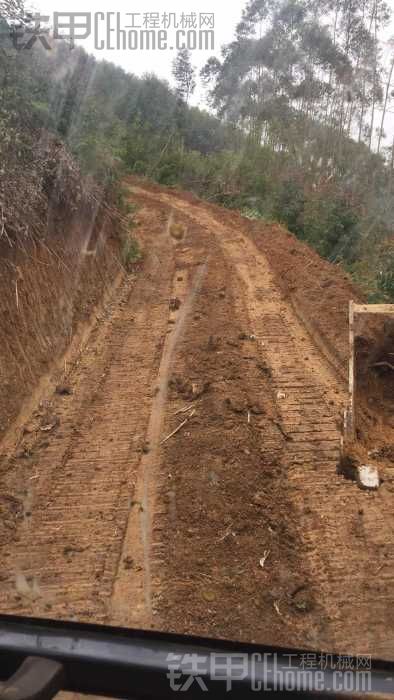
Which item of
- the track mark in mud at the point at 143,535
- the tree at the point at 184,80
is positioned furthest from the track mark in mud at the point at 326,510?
the tree at the point at 184,80

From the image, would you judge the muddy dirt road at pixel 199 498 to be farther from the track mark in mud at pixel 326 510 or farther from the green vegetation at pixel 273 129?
the green vegetation at pixel 273 129

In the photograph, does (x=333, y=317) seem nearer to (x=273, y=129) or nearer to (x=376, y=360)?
(x=376, y=360)

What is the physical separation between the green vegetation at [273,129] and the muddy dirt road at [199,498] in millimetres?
4158

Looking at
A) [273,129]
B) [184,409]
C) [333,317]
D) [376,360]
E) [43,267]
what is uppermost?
[273,129]

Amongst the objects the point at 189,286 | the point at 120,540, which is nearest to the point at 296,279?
the point at 189,286

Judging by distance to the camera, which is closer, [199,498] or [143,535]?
[143,535]

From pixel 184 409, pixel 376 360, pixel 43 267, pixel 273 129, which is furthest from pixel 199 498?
pixel 273 129

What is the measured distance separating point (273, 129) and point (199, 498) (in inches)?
984

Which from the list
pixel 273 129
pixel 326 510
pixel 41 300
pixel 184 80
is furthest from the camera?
pixel 273 129

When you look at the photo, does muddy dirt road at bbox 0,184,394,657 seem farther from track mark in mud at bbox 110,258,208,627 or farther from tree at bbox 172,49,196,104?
tree at bbox 172,49,196,104

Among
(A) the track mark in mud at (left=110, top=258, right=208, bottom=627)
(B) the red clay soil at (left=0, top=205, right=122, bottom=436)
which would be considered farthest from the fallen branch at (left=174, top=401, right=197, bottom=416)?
(B) the red clay soil at (left=0, top=205, right=122, bottom=436)

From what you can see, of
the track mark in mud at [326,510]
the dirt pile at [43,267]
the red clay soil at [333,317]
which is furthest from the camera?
the dirt pile at [43,267]

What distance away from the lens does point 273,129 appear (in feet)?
88.3

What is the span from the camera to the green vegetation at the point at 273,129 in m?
13.2
